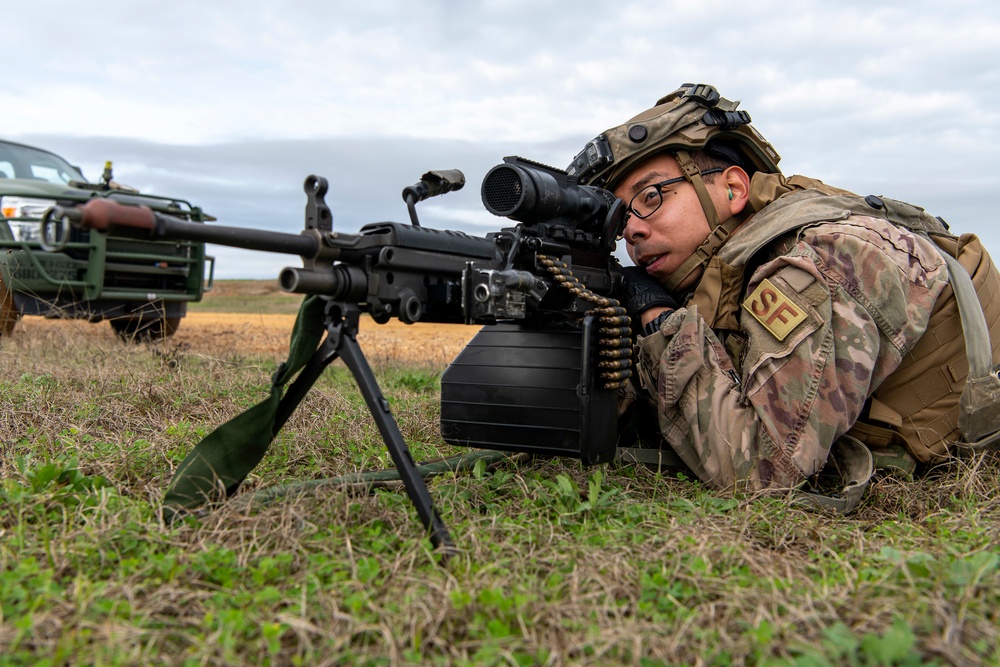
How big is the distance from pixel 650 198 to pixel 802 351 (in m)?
1.17

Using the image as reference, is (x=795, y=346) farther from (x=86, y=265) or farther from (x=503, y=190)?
(x=86, y=265)

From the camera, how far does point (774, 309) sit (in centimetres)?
324

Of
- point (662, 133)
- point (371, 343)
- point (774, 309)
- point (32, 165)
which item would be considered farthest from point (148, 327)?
point (774, 309)

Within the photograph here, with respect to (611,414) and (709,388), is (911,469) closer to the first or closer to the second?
(709,388)

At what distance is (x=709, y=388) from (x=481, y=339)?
3.44 ft

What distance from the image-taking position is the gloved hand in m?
3.71

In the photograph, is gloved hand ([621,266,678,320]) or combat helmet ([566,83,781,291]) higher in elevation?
combat helmet ([566,83,781,291])

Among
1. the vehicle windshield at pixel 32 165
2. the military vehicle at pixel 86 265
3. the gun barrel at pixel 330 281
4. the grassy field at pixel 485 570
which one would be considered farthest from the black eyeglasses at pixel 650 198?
the vehicle windshield at pixel 32 165

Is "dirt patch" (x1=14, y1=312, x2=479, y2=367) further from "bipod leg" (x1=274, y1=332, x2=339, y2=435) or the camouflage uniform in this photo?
"bipod leg" (x1=274, y1=332, x2=339, y2=435)

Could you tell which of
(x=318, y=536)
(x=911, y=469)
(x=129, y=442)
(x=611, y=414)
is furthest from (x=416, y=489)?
(x=911, y=469)

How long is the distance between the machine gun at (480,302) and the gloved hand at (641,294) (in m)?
0.13

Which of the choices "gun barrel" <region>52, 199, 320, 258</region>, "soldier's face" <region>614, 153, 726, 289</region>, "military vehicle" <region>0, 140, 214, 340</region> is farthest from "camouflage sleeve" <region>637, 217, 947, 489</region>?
"military vehicle" <region>0, 140, 214, 340</region>

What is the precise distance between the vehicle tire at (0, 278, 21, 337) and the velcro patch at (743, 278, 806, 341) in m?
A: 7.48

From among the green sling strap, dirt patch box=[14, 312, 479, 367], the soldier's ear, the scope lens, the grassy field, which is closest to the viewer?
the grassy field
